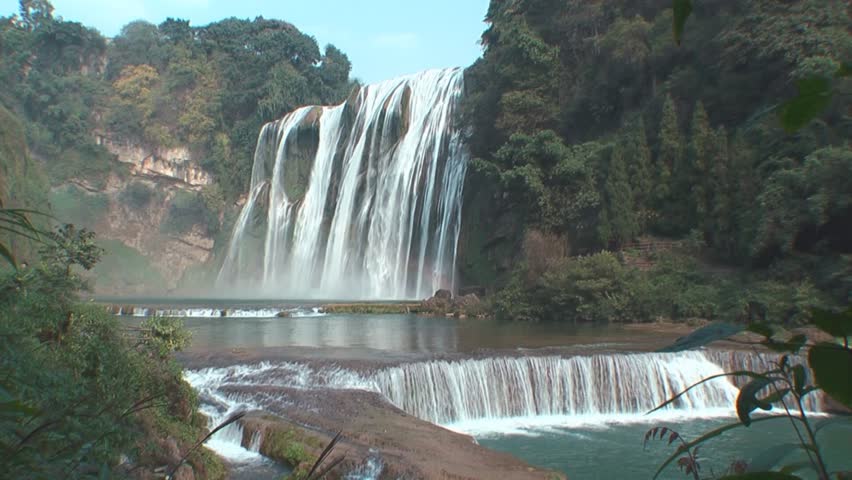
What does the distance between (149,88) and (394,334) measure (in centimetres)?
4160

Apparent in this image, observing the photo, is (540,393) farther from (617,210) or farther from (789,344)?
(617,210)

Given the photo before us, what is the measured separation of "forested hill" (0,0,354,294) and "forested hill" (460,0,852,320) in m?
24.4

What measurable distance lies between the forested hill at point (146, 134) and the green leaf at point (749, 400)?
47.9 meters

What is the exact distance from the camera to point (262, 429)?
7637 mm

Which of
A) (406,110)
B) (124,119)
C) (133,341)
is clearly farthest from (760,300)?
(124,119)

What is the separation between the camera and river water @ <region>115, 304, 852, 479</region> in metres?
8.15

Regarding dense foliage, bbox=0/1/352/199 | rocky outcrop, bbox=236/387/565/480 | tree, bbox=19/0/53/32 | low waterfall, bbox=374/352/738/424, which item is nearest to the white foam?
low waterfall, bbox=374/352/738/424

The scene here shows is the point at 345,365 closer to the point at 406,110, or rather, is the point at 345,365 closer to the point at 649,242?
the point at 649,242

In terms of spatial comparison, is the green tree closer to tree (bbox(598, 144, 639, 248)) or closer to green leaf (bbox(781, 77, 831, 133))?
tree (bbox(598, 144, 639, 248))

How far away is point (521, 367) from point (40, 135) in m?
45.1

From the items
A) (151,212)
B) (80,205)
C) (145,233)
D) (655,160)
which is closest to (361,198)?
(655,160)

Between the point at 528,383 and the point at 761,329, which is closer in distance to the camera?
the point at 761,329

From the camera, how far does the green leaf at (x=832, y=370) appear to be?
2.08 ft

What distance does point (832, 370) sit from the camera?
644 mm
